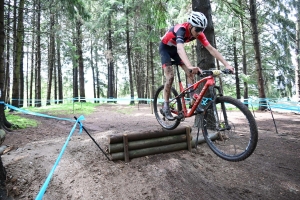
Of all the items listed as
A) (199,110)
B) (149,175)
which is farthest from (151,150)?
(199,110)

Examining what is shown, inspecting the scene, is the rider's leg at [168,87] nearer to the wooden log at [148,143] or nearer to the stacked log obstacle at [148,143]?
the stacked log obstacle at [148,143]

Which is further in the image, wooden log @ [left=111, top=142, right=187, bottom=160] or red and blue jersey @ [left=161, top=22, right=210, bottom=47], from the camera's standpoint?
wooden log @ [left=111, top=142, right=187, bottom=160]

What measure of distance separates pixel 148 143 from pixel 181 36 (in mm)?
2885

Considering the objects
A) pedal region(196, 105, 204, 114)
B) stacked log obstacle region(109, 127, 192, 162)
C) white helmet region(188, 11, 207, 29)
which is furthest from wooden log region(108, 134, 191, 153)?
white helmet region(188, 11, 207, 29)

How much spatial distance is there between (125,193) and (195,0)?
19.5ft

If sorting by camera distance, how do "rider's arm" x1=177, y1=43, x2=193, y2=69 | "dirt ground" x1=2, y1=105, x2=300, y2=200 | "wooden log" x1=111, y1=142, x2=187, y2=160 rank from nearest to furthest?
"rider's arm" x1=177, y1=43, x2=193, y2=69, "dirt ground" x1=2, y1=105, x2=300, y2=200, "wooden log" x1=111, y1=142, x2=187, y2=160

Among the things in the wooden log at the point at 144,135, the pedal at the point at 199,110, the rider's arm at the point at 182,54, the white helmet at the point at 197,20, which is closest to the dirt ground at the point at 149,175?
the wooden log at the point at 144,135

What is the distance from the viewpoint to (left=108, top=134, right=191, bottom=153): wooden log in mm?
4934

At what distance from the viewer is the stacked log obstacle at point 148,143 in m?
4.95

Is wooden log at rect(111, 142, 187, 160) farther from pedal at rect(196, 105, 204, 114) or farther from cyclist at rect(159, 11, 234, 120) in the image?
pedal at rect(196, 105, 204, 114)

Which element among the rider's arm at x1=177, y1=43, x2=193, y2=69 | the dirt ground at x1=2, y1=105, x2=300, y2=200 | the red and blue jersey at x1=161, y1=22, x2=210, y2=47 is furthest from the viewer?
the dirt ground at x1=2, y1=105, x2=300, y2=200

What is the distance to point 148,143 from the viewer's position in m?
5.23

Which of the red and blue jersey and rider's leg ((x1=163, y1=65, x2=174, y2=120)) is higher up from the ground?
the red and blue jersey

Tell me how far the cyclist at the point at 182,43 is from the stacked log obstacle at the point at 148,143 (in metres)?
1.02
